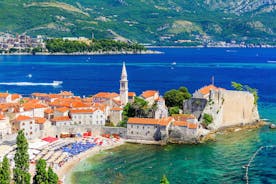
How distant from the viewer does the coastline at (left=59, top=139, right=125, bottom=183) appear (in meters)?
52.3

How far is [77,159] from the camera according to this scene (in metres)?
57.6

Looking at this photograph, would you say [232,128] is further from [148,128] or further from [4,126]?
[4,126]

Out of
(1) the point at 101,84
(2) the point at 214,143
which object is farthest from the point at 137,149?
(1) the point at 101,84

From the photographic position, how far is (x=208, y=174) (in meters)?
52.1

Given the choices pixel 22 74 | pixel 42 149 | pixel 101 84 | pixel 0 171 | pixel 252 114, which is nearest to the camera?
pixel 0 171

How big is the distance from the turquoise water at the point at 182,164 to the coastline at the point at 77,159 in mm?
772

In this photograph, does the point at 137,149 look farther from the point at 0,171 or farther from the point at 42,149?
the point at 0,171

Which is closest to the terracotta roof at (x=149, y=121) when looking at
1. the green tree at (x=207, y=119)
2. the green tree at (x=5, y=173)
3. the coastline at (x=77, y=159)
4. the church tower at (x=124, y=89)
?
the coastline at (x=77, y=159)

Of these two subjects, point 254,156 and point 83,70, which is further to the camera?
point 83,70

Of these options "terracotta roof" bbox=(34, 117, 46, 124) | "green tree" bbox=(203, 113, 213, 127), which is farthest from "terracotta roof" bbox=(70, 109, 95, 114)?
"green tree" bbox=(203, 113, 213, 127)

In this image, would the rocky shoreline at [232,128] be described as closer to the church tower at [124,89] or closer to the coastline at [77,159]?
the coastline at [77,159]

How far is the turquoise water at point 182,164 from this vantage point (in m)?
50.6

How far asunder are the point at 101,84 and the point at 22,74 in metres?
38.2

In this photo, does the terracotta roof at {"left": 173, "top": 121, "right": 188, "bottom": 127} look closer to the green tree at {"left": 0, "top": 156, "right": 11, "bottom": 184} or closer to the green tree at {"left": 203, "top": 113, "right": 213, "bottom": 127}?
the green tree at {"left": 203, "top": 113, "right": 213, "bottom": 127}
